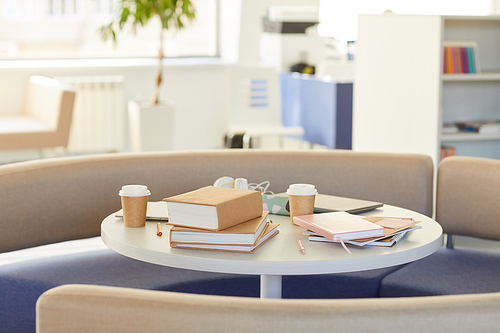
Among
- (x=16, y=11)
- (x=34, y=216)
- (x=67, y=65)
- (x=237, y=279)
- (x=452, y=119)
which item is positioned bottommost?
(x=237, y=279)

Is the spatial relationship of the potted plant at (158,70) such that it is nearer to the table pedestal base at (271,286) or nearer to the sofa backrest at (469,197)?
the sofa backrest at (469,197)

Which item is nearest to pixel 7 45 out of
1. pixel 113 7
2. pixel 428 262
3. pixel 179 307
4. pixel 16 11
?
pixel 16 11

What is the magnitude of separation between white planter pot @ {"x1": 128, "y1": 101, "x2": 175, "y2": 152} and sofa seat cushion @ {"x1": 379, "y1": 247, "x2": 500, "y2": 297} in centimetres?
374

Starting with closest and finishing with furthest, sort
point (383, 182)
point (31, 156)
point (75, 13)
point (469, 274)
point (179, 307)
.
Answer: point (179, 307)
point (469, 274)
point (383, 182)
point (31, 156)
point (75, 13)

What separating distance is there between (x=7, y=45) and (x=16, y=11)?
0.37 metres

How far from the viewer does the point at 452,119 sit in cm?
435

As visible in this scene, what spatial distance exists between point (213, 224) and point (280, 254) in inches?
7.3

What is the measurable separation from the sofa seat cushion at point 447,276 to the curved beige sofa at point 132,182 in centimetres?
9

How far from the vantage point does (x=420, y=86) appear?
398 cm

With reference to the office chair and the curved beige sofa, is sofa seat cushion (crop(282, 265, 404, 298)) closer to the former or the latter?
the curved beige sofa

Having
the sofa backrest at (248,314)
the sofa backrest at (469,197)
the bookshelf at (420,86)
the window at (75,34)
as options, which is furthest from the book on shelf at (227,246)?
the window at (75,34)

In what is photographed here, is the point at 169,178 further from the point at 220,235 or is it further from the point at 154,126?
the point at 154,126

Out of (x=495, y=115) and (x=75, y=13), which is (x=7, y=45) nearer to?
(x=75, y=13)

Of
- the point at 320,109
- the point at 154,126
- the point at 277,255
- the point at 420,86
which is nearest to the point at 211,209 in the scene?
the point at 277,255
